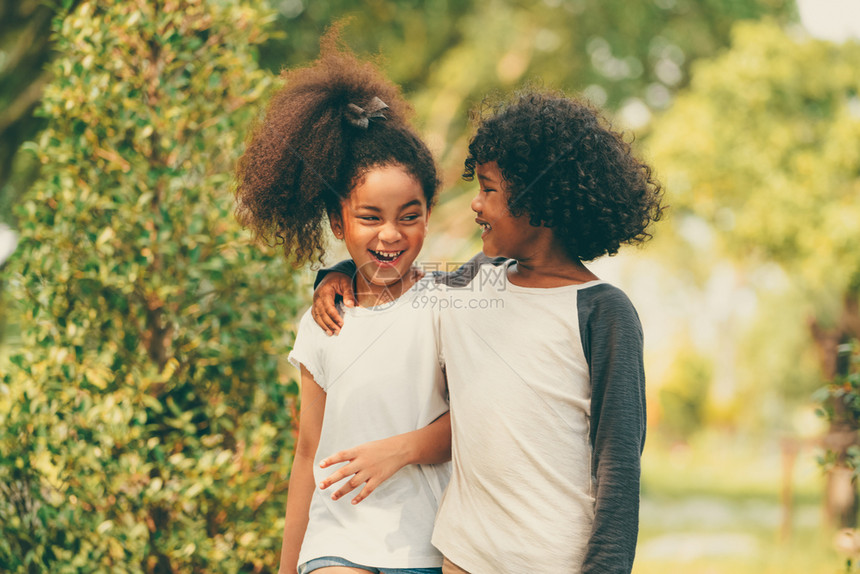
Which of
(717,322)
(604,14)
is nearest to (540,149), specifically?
(604,14)

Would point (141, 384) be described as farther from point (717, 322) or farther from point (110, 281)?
point (717, 322)

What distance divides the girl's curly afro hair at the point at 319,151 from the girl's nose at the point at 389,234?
0.14m

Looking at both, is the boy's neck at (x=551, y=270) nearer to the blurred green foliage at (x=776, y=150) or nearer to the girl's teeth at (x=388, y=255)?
the girl's teeth at (x=388, y=255)

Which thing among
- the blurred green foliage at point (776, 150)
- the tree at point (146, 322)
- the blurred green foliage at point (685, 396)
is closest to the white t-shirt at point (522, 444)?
the tree at point (146, 322)

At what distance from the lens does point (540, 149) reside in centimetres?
170

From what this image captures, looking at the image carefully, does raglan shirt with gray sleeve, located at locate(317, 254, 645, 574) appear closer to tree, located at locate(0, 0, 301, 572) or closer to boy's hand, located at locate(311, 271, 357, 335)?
boy's hand, located at locate(311, 271, 357, 335)

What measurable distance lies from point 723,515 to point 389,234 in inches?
377

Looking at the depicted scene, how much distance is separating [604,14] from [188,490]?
28.1ft

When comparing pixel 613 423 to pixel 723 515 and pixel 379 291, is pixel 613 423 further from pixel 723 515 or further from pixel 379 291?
pixel 723 515

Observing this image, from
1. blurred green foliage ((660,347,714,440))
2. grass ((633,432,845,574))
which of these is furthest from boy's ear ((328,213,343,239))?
blurred green foliage ((660,347,714,440))

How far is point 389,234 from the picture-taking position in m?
1.83

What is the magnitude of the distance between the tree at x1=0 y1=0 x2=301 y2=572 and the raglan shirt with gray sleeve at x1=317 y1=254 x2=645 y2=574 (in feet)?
4.50

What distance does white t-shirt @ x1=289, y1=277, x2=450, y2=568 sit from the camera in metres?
1.73

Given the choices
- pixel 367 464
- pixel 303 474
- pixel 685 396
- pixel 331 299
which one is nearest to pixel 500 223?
pixel 331 299
